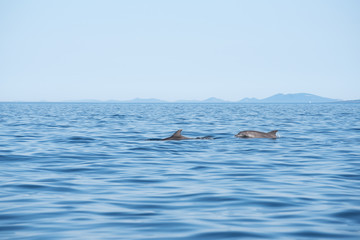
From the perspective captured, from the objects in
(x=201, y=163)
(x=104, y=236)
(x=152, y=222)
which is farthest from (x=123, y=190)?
(x=201, y=163)

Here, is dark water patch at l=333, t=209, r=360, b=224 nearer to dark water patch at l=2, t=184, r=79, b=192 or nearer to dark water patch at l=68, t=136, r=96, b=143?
dark water patch at l=2, t=184, r=79, b=192

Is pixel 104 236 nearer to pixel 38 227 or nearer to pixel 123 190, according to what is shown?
pixel 38 227

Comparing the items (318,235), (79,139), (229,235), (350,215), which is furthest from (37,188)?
(79,139)

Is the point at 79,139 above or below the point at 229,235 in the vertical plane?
below

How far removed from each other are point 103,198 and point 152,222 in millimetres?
2150

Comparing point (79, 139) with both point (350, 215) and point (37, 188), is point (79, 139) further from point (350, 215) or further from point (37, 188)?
point (350, 215)

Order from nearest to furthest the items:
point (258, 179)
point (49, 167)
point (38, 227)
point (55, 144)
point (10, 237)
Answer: point (10, 237) → point (38, 227) → point (258, 179) → point (49, 167) → point (55, 144)

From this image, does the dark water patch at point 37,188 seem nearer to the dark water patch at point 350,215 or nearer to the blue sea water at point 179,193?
the blue sea water at point 179,193

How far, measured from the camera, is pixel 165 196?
10.0 meters

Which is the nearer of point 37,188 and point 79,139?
point 37,188

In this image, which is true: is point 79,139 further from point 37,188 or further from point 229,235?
point 229,235

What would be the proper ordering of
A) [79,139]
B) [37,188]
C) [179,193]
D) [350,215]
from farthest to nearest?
[79,139]
[37,188]
[179,193]
[350,215]

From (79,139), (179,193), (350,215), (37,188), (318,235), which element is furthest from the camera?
(79,139)

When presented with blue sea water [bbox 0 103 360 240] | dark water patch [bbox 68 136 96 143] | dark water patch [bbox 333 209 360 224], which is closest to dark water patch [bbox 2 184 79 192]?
blue sea water [bbox 0 103 360 240]
